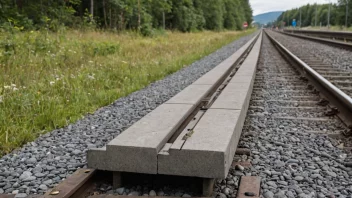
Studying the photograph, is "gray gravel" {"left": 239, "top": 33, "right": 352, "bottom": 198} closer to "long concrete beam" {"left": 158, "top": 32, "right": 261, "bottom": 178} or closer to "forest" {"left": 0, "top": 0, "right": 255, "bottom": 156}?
"long concrete beam" {"left": 158, "top": 32, "right": 261, "bottom": 178}

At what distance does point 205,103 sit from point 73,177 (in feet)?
7.69

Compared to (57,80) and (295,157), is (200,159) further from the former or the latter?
(57,80)

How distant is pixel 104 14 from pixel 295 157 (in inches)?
931

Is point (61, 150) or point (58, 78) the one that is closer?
point (61, 150)

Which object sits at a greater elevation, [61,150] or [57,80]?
[57,80]

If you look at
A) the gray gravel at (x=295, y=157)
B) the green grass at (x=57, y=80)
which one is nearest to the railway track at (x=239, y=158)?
the gray gravel at (x=295, y=157)

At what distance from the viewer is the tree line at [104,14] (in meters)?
17.5

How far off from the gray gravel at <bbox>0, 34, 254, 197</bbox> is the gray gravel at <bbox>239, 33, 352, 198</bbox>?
1.42 m

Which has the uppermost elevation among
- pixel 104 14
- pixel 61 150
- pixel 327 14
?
pixel 327 14

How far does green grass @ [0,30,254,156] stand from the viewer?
4.25 metres

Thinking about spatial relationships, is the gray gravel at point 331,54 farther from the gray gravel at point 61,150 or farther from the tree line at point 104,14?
the tree line at point 104,14

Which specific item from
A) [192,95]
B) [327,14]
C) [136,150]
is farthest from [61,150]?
[327,14]

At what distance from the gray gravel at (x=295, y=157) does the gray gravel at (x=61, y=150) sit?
55.8 inches

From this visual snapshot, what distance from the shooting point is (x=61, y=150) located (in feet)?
10.9
